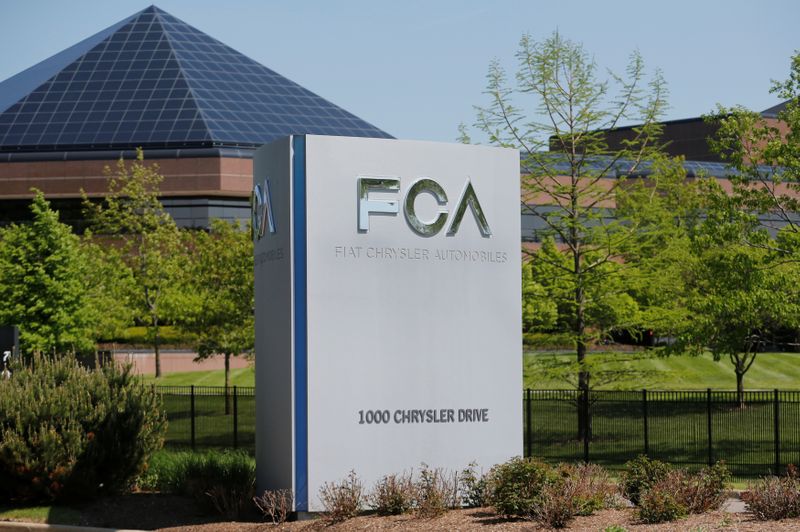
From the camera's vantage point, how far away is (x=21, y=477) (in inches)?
678

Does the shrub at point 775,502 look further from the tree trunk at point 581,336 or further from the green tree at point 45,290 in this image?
the green tree at point 45,290

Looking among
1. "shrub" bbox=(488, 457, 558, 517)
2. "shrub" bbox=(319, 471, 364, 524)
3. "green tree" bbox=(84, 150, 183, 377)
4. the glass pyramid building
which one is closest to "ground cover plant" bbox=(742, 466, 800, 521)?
"shrub" bbox=(488, 457, 558, 517)

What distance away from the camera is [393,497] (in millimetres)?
14844

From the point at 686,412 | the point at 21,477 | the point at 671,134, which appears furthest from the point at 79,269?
the point at 671,134

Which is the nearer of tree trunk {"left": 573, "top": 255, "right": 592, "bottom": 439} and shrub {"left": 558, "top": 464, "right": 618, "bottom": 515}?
shrub {"left": 558, "top": 464, "right": 618, "bottom": 515}

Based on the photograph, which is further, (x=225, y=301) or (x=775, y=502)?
(x=225, y=301)

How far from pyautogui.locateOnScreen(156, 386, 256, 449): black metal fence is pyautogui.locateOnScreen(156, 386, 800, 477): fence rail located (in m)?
0.03

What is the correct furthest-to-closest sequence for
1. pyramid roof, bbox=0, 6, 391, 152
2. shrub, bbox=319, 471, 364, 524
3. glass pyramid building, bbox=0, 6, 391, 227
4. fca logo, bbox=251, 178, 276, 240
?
pyramid roof, bbox=0, 6, 391, 152
glass pyramid building, bbox=0, 6, 391, 227
fca logo, bbox=251, 178, 276, 240
shrub, bbox=319, 471, 364, 524

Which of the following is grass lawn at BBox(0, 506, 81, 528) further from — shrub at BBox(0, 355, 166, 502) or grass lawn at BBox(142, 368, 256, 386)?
grass lawn at BBox(142, 368, 256, 386)

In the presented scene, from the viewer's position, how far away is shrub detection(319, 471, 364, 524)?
578 inches

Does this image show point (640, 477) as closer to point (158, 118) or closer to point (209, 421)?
point (209, 421)

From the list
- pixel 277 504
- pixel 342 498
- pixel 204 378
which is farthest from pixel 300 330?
pixel 204 378

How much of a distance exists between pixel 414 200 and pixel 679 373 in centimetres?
1394

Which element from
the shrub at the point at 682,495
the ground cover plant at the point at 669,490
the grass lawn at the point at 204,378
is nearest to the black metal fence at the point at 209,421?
the grass lawn at the point at 204,378
